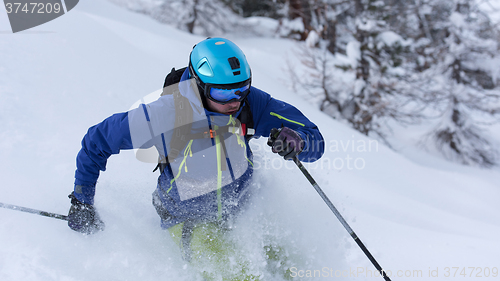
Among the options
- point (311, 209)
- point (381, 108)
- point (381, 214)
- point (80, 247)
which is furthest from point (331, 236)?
point (381, 108)

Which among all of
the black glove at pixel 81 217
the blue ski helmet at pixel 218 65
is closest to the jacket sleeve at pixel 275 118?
the blue ski helmet at pixel 218 65

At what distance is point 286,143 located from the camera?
2049mm

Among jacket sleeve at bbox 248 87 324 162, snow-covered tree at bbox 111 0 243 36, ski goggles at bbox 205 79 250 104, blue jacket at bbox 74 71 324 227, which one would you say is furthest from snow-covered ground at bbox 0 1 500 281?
snow-covered tree at bbox 111 0 243 36

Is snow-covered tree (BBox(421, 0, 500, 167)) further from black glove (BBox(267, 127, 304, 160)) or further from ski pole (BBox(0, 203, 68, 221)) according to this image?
ski pole (BBox(0, 203, 68, 221))

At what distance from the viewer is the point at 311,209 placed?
10.4 feet

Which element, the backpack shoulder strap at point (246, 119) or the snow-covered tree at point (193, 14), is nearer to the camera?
the backpack shoulder strap at point (246, 119)

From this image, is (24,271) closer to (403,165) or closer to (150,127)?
(150,127)

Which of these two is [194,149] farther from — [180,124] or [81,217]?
[81,217]

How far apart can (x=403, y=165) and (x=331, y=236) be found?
3.77 meters

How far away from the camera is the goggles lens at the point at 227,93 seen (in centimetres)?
203

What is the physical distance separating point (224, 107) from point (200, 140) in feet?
1.00

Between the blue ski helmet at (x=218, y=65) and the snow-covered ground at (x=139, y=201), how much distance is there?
1271mm

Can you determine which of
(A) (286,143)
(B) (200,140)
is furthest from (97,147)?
(A) (286,143)

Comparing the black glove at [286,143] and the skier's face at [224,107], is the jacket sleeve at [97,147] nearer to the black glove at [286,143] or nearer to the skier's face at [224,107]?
the skier's face at [224,107]
